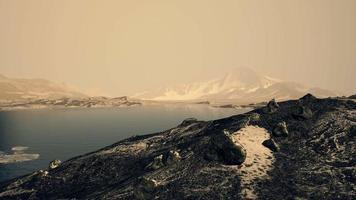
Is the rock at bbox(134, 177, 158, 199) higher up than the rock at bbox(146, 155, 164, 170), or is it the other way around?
the rock at bbox(146, 155, 164, 170)

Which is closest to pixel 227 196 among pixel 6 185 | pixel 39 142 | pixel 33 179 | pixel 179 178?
pixel 179 178

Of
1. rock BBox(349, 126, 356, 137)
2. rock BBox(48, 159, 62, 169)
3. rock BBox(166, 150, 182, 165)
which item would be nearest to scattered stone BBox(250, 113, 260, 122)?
rock BBox(349, 126, 356, 137)

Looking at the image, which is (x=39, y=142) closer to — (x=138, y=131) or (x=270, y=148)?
(x=138, y=131)

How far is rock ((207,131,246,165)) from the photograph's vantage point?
174 feet

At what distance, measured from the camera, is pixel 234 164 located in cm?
5316

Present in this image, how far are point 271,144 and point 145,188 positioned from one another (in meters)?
17.6

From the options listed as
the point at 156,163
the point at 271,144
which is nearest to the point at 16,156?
the point at 156,163

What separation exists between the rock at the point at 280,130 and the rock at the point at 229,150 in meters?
8.41

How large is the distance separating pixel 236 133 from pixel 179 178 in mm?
10833

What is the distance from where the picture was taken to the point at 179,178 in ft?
173

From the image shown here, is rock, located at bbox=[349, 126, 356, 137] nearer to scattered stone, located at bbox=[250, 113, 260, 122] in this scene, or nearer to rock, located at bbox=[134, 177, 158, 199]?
scattered stone, located at bbox=[250, 113, 260, 122]

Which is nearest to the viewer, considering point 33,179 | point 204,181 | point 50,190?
point 204,181

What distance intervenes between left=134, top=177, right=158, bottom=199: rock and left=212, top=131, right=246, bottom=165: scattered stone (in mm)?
9049

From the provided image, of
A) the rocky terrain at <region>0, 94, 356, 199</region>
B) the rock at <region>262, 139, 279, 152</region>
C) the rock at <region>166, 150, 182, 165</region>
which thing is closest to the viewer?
the rocky terrain at <region>0, 94, 356, 199</region>
